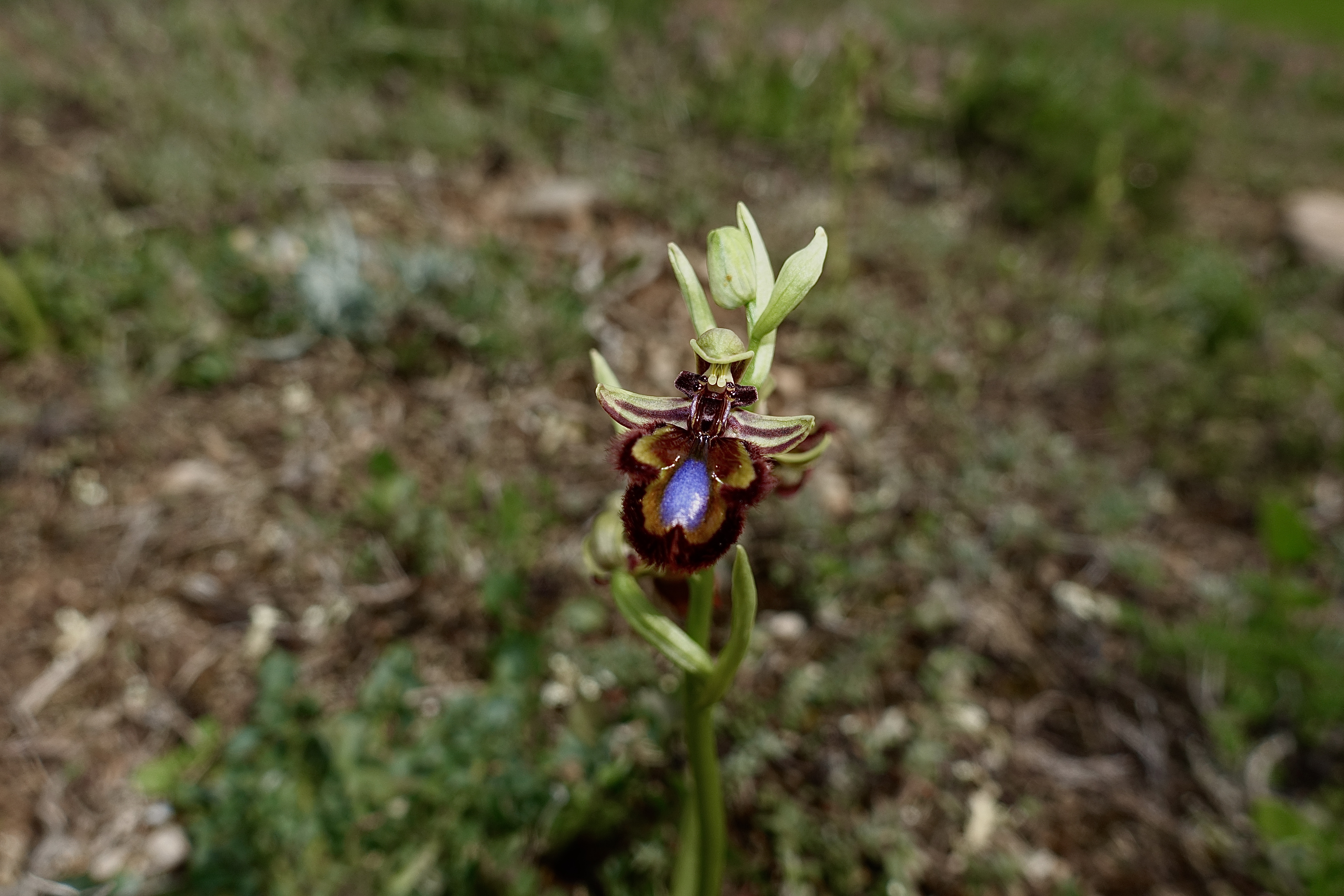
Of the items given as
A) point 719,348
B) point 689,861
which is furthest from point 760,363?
point 689,861

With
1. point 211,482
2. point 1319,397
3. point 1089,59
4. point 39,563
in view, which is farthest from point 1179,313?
point 39,563

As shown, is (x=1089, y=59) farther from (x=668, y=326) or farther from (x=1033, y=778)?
(x=1033, y=778)

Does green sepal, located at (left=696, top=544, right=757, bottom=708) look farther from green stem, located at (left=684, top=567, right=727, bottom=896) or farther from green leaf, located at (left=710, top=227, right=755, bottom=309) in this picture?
green leaf, located at (left=710, top=227, right=755, bottom=309)

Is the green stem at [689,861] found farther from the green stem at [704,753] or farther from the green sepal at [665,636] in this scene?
the green sepal at [665,636]

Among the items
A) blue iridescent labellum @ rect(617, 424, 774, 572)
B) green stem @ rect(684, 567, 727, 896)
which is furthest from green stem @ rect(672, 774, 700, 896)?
blue iridescent labellum @ rect(617, 424, 774, 572)

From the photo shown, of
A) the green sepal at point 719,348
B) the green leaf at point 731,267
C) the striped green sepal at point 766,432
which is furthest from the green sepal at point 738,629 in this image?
the green leaf at point 731,267
